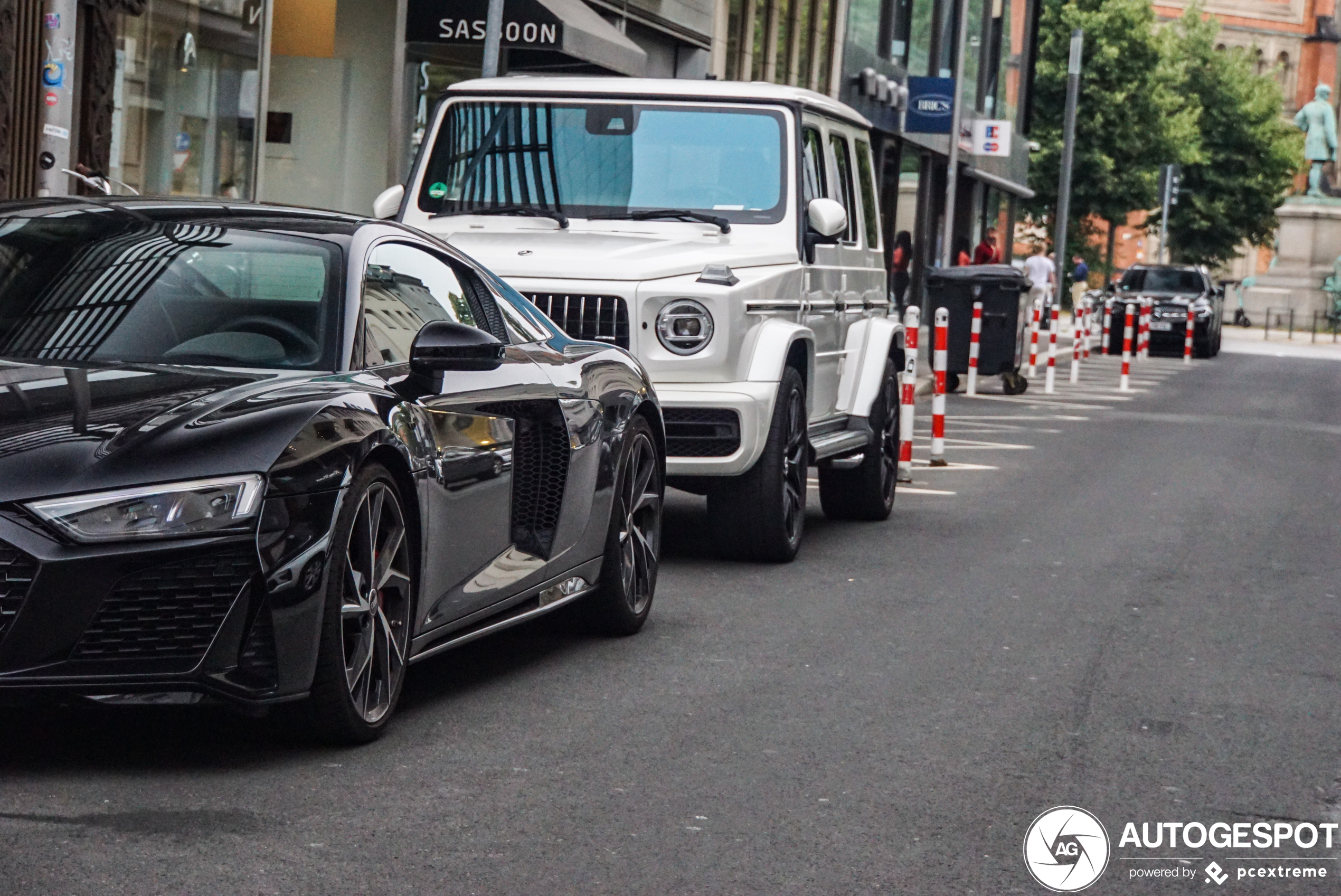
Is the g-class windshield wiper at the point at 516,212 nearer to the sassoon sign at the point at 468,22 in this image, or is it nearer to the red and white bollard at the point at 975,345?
the sassoon sign at the point at 468,22

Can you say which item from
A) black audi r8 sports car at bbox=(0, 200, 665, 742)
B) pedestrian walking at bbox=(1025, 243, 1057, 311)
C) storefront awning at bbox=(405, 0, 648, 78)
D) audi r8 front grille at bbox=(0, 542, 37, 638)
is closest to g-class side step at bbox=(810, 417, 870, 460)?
black audi r8 sports car at bbox=(0, 200, 665, 742)

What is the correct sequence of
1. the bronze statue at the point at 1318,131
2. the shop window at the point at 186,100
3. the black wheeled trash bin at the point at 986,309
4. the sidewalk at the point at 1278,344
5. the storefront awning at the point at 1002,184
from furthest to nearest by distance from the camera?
the bronze statue at the point at 1318,131, the storefront awning at the point at 1002,184, the sidewalk at the point at 1278,344, the black wheeled trash bin at the point at 986,309, the shop window at the point at 186,100

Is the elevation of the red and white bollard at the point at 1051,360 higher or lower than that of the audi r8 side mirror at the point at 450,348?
lower

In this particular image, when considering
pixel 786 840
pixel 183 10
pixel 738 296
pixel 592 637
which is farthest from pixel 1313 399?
pixel 786 840

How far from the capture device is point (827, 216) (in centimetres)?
991

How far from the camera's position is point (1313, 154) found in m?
79.0

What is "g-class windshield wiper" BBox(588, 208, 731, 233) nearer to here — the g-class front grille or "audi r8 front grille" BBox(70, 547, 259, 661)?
the g-class front grille

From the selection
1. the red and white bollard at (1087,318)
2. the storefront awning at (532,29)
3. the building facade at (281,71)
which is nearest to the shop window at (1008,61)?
the red and white bollard at (1087,318)

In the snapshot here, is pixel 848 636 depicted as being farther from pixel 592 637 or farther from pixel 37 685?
pixel 37 685

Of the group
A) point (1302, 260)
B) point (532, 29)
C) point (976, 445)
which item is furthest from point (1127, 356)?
point (1302, 260)

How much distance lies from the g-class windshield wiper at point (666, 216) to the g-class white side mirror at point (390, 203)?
957 millimetres

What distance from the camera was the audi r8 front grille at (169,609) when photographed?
471 centimetres

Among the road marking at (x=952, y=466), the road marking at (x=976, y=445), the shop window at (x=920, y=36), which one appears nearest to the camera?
the road marking at (x=952, y=466)

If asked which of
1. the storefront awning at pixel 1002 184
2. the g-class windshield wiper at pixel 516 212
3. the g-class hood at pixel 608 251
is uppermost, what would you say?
the storefront awning at pixel 1002 184
